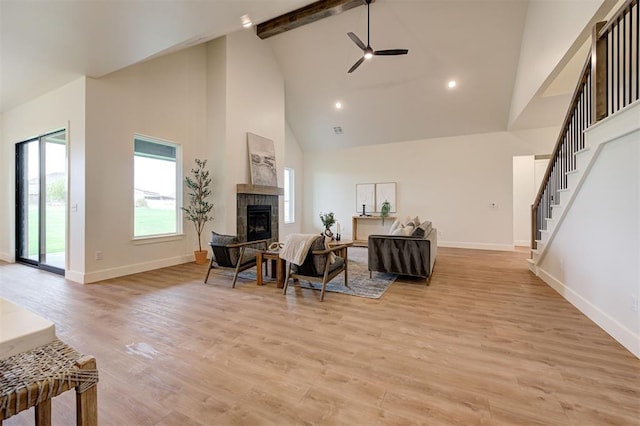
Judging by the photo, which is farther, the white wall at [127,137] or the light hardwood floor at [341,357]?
the white wall at [127,137]

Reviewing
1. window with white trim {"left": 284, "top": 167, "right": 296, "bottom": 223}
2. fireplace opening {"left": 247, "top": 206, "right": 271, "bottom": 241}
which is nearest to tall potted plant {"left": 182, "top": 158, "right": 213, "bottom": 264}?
fireplace opening {"left": 247, "top": 206, "right": 271, "bottom": 241}

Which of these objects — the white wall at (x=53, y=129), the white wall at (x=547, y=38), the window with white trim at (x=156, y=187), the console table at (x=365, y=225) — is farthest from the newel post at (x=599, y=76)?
the white wall at (x=53, y=129)

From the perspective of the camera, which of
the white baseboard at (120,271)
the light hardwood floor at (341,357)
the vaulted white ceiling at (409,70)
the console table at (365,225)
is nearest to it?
the light hardwood floor at (341,357)

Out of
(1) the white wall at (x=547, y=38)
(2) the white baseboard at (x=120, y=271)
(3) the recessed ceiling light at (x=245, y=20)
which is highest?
(1) the white wall at (x=547, y=38)

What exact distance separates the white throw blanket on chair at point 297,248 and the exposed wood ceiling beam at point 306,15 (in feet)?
14.1

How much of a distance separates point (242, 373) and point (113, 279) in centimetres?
348

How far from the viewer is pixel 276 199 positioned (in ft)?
22.2

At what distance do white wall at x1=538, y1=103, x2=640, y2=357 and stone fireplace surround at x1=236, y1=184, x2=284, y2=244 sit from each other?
185 inches

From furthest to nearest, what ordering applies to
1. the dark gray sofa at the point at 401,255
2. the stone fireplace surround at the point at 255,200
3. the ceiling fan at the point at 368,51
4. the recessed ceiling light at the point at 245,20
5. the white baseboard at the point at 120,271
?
the stone fireplace surround at the point at 255,200 → the ceiling fan at the point at 368,51 → the white baseboard at the point at 120,271 → the dark gray sofa at the point at 401,255 → the recessed ceiling light at the point at 245,20

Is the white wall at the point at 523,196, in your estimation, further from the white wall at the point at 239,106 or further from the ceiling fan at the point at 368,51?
the white wall at the point at 239,106

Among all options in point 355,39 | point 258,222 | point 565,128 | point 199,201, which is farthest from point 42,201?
point 565,128

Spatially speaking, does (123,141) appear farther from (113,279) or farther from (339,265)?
(339,265)

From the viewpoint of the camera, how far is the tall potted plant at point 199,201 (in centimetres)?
530

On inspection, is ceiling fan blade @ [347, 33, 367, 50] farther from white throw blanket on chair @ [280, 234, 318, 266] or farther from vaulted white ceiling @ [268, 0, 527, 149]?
white throw blanket on chair @ [280, 234, 318, 266]
